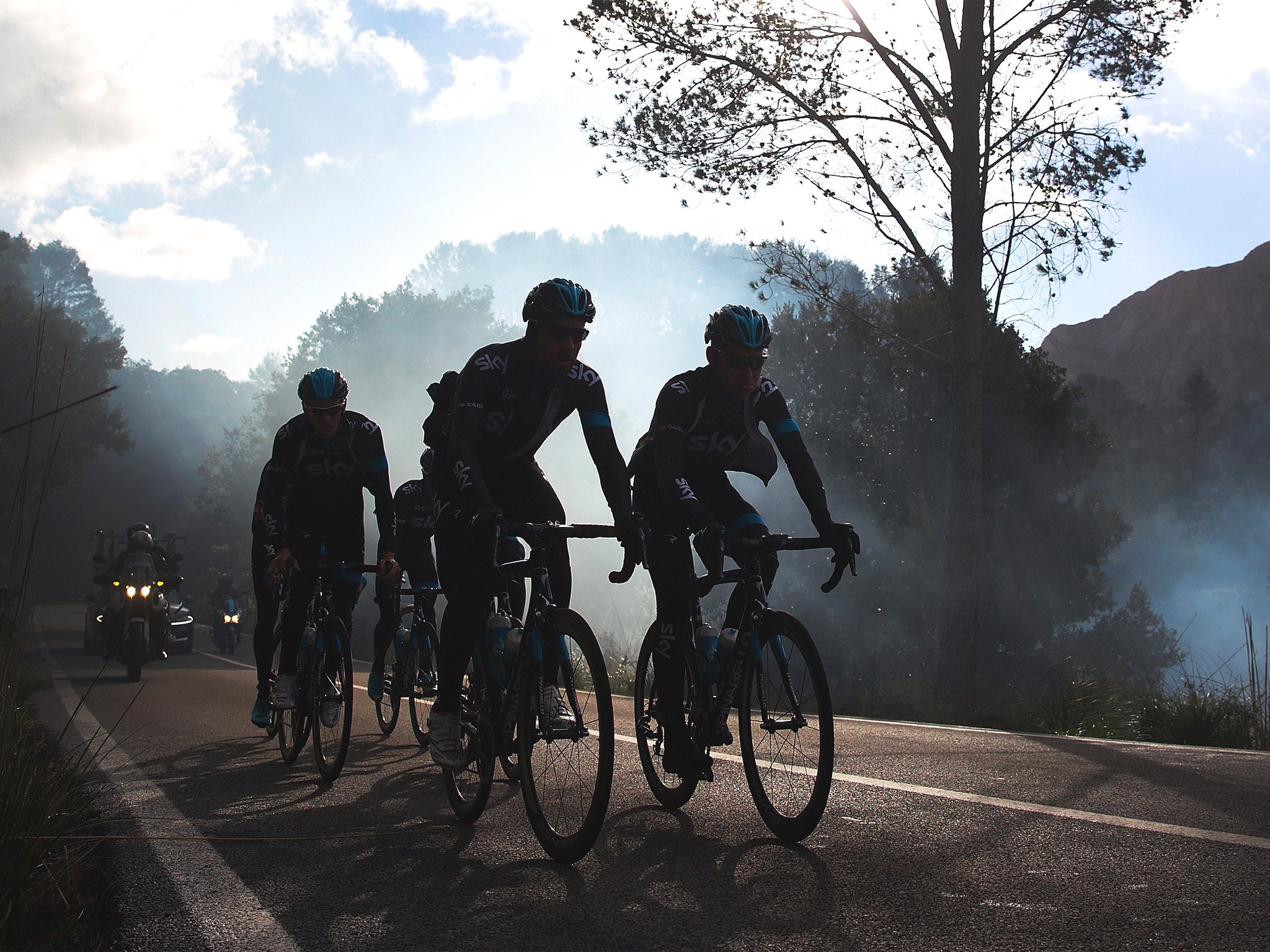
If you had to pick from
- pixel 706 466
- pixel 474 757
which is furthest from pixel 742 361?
pixel 474 757

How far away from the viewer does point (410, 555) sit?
28.6 ft

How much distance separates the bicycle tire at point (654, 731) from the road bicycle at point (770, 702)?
0.01m

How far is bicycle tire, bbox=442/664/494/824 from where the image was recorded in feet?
14.9

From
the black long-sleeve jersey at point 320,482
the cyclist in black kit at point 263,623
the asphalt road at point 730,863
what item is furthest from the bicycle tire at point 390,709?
the asphalt road at point 730,863

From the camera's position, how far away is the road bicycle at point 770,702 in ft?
13.3

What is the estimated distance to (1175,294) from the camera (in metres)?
74.8

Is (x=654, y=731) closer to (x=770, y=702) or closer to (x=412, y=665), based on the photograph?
(x=770, y=702)

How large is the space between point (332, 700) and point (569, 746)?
110 inches

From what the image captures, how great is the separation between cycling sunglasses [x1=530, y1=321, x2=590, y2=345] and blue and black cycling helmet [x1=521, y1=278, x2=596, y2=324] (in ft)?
0.09

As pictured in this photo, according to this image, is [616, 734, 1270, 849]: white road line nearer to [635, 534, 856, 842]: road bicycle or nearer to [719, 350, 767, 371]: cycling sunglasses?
[635, 534, 856, 842]: road bicycle

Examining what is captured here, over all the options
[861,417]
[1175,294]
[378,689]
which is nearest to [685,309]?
[1175,294]

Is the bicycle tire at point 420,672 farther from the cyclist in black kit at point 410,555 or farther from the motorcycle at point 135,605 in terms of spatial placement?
the motorcycle at point 135,605

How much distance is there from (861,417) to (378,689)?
22.9 meters

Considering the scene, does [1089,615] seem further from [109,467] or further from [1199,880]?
[109,467]
